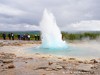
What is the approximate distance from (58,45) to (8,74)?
16274 mm

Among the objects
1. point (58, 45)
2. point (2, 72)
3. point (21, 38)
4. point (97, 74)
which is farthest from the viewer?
point (21, 38)

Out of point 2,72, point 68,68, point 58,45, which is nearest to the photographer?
point 2,72

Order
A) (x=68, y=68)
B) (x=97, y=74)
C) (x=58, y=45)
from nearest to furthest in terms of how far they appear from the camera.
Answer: (x=97, y=74), (x=68, y=68), (x=58, y=45)

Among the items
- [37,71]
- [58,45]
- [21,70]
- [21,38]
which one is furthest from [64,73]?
[21,38]

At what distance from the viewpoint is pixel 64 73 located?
10.8 m

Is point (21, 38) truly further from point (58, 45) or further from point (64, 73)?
point (64, 73)

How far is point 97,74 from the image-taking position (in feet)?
34.1

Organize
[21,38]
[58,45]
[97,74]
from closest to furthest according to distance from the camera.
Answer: [97,74] → [58,45] → [21,38]

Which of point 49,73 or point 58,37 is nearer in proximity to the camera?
point 49,73

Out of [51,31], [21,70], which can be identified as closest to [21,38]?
[51,31]

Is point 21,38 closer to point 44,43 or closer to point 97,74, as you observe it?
point 44,43

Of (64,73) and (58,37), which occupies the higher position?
(58,37)

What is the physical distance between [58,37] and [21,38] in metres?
13.9

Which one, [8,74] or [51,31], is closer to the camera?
[8,74]
